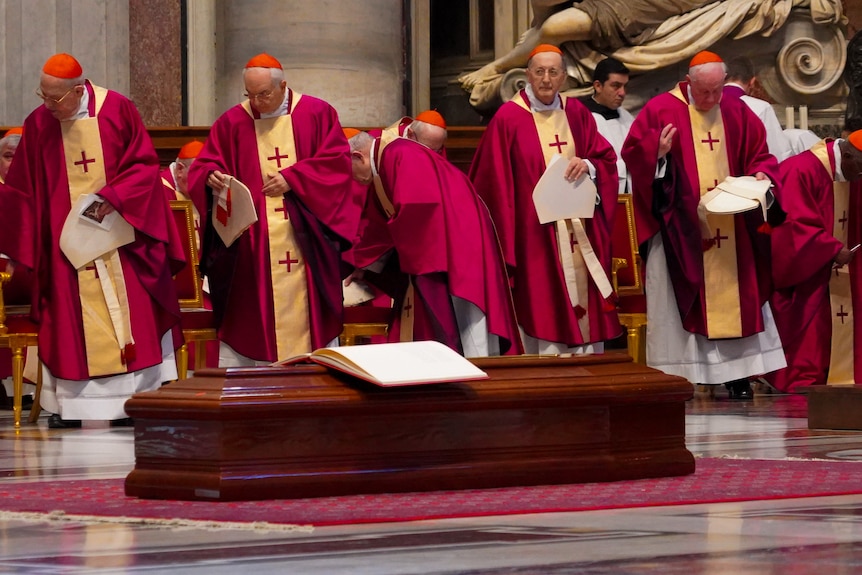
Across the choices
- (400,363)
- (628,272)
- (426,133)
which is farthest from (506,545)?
(628,272)

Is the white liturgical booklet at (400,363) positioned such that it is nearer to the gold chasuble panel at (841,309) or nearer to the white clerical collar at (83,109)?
the white clerical collar at (83,109)

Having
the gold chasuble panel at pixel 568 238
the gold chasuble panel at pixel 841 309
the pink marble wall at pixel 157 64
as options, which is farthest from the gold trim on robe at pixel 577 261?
the pink marble wall at pixel 157 64

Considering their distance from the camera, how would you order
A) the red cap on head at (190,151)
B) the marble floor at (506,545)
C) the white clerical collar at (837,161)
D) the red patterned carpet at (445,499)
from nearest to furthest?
the marble floor at (506,545), the red patterned carpet at (445,499), the white clerical collar at (837,161), the red cap on head at (190,151)

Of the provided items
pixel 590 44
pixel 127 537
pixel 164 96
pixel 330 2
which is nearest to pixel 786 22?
pixel 590 44

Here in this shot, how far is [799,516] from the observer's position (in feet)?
12.9

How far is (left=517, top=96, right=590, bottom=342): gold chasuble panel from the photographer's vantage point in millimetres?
8898

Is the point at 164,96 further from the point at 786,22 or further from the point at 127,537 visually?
the point at 127,537

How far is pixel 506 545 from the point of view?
347 centimetres

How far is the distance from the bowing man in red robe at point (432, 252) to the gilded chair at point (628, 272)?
4.18 feet

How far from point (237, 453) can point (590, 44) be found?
8793mm

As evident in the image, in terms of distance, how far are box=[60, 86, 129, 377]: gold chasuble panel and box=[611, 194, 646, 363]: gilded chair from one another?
275 centimetres

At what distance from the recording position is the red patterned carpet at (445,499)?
13.3 ft

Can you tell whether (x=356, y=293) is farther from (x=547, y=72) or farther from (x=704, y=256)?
(x=704, y=256)

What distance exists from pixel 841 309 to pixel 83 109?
14.1 feet
